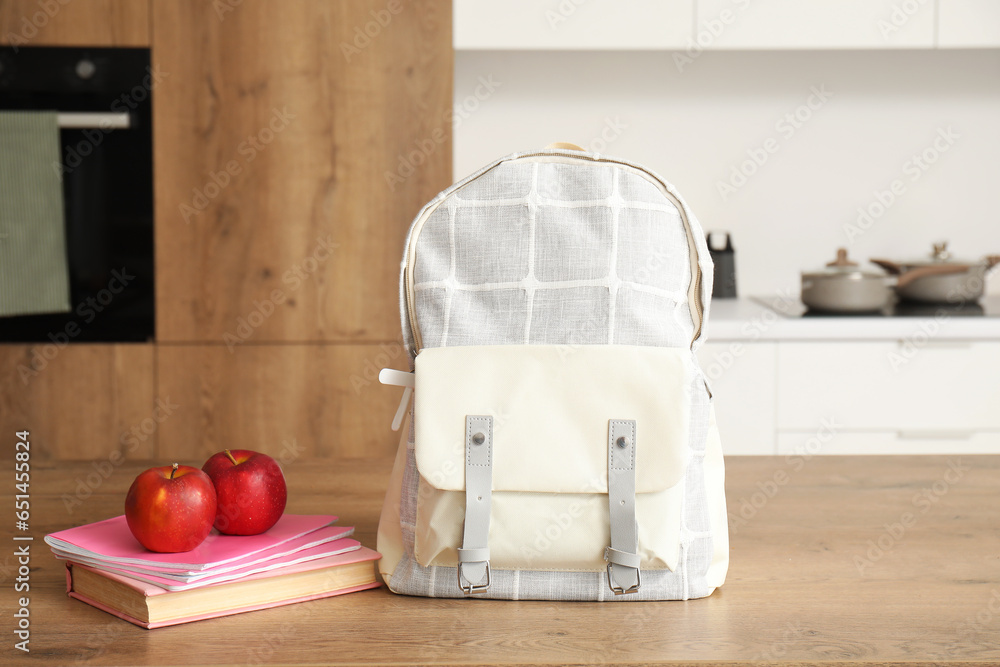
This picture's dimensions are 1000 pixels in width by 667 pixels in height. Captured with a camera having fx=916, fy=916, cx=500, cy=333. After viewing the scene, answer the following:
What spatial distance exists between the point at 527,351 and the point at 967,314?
1.86m

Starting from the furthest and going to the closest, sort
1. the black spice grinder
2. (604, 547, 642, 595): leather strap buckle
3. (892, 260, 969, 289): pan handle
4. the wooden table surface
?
the black spice grinder
(892, 260, 969, 289): pan handle
(604, 547, 642, 595): leather strap buckle
the wooden table surface

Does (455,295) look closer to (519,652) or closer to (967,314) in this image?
(519,652)

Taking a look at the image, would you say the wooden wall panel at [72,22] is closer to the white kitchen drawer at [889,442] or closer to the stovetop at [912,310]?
the stovetop at [912,310]

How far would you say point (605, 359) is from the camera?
75 cm

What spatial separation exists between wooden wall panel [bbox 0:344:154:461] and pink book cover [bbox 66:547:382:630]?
1.66 metres

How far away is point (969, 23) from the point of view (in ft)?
7.82

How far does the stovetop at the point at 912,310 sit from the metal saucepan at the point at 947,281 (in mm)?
20

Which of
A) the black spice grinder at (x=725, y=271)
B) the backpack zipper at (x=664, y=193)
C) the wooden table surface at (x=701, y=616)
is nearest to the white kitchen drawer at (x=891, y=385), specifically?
the black spice grinder at (x=725, y=271)

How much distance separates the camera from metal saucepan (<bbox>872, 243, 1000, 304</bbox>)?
90.7 inches

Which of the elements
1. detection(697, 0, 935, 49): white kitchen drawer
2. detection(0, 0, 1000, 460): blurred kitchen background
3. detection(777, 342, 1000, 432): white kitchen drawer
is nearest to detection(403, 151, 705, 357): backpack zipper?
detection(0, 0, 1000, 460): blurred kitchen background

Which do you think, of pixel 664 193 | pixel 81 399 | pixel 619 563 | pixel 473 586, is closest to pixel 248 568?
pixel 473 586

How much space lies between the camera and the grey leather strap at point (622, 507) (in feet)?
2.41

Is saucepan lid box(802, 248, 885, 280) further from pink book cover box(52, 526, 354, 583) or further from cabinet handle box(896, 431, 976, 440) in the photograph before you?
pink book cover box(52, 526, 354, 583)

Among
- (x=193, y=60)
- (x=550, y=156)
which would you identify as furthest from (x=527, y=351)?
(x=193, y=60)
